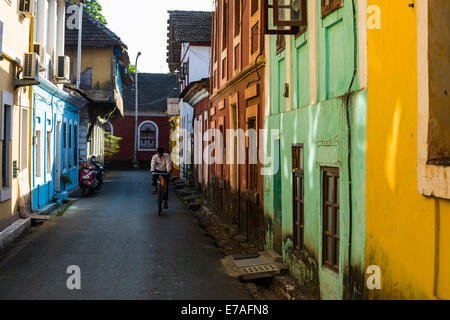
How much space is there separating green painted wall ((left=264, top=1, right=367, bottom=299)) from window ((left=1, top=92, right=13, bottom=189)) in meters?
5.75

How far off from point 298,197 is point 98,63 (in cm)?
2090

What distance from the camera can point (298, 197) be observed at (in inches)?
→ 309

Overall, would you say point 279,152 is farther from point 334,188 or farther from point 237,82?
point 237,82

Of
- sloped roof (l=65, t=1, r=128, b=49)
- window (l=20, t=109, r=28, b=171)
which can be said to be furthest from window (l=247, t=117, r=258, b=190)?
sloped roof (l=65, t=1, r=128, b=49)

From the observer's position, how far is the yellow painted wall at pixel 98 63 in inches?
1042

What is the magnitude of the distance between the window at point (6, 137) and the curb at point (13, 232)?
0.86m

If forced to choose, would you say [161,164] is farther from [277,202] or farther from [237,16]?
[277,202]

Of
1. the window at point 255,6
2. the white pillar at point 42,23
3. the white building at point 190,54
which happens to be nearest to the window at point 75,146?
the white building at point 190,54

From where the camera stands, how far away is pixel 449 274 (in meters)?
3.85

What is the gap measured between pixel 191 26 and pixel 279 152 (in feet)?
69.4

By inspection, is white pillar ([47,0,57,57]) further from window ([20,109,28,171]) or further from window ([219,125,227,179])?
window ([219,125,227,179])

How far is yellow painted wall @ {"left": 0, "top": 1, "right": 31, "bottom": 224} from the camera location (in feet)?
34.4

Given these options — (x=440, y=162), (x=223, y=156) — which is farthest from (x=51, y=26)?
(x=440, y=162)

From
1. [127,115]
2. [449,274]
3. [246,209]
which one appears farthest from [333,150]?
[127,115]
